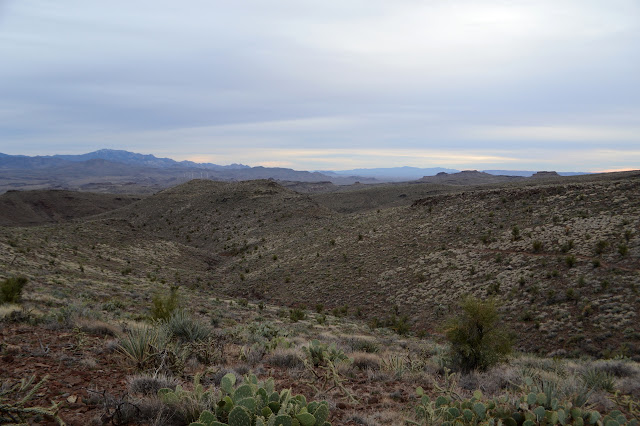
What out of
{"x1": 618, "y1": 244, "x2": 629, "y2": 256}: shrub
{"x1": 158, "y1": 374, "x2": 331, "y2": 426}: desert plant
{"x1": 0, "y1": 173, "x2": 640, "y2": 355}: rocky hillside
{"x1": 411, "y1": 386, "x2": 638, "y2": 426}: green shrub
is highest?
{"x1": 158, "y1": 374, "x2": 331, "y2": 426}: desert plant

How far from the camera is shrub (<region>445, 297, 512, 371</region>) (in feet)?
27.7

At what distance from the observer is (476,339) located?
857cm

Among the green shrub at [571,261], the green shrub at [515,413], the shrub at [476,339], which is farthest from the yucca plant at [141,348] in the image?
the green shrub at [571,261]

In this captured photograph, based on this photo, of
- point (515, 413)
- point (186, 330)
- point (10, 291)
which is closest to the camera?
point (515, 413)

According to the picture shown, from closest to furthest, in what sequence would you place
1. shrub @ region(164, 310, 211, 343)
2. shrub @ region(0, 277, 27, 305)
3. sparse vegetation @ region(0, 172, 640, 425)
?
sparse vegetation @ region(0, 172, 640, 425) → shrub @ region(164, 310, 211, 343) → shrub @ region(0, 277, 27, 305)

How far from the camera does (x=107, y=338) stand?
7.98 metres

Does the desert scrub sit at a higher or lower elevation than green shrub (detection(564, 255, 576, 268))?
higher

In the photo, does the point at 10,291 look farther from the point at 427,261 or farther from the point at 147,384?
the point at 427,261

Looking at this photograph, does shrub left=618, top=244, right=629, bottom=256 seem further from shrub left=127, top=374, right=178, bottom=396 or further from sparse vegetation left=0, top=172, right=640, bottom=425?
shrub left=127, top=374, right=178, bottom=396

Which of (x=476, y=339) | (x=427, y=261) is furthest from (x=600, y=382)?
(x=427, y=261)

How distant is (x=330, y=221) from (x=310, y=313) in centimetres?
2126

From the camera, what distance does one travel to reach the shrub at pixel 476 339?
27.7ft

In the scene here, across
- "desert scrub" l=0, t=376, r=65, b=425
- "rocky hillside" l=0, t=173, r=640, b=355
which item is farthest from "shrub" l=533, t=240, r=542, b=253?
A: "desert scrub" l=0, t=376, r=65, b=425

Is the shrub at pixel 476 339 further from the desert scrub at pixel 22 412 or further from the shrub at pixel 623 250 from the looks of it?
the shrub at pixel 623 250
